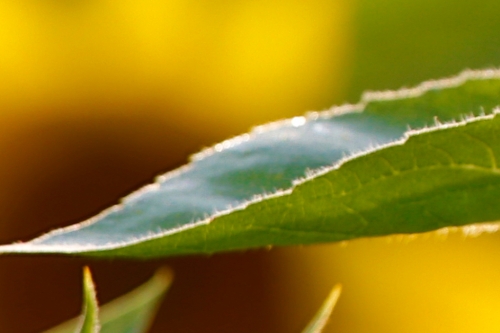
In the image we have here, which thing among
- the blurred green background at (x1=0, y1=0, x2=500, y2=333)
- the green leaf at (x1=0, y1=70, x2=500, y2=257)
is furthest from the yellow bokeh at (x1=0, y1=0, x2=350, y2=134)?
the green leaf at (x1=0, y1=70, x2=500, y2=257)

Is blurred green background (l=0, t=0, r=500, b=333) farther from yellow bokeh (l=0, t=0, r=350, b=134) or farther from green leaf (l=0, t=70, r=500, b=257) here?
green leaf (l=0, t=70, r=500, b=257)

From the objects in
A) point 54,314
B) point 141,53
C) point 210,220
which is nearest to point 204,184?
point 210,220

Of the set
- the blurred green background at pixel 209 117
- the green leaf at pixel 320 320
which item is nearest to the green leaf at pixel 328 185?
the green leaf at pixel 320 320

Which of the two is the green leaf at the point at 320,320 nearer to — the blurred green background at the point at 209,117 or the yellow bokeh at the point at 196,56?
the blurred green background at the point at 209,117

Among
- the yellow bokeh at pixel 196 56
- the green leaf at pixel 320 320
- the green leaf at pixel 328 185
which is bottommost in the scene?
the green leaf at pixel 320 320

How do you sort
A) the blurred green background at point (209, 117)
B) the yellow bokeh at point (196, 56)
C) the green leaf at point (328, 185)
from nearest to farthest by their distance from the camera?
1. the green leaf at point (328, 185)
2. the blurred green background at point (209, 117)
3. the yellow bokeh at point (196, 56)
